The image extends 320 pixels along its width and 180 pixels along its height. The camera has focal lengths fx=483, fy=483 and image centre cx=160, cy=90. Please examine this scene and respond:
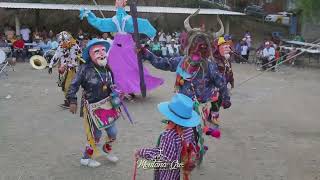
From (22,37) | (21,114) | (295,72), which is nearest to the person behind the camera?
(21,114)

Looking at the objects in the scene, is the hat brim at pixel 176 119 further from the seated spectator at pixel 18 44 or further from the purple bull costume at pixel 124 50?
the seated spectator at pixel 18 44

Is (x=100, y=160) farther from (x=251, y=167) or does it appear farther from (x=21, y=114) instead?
(x=21, y=114)

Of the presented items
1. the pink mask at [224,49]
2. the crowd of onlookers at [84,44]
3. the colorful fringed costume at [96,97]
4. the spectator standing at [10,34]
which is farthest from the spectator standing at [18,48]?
the colorful fringed costume at [96,97]

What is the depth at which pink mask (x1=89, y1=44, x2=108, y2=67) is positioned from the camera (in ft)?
19.4

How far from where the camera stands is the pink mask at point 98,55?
19.4 ft

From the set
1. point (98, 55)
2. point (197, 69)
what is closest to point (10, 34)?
point (98, 55)

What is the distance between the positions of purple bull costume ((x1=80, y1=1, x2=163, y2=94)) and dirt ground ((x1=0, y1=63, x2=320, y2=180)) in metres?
0.54

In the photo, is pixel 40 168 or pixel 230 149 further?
pixel 230 149

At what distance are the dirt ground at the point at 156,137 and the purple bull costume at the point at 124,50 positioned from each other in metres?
0.54

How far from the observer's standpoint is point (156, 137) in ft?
24.8

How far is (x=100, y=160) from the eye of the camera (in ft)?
21.0

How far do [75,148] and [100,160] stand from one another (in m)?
0.72

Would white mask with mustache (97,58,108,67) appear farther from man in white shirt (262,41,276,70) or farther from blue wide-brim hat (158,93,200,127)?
man in white shirt (262,41,276,70)

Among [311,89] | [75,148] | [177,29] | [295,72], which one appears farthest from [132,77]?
[177,29]
